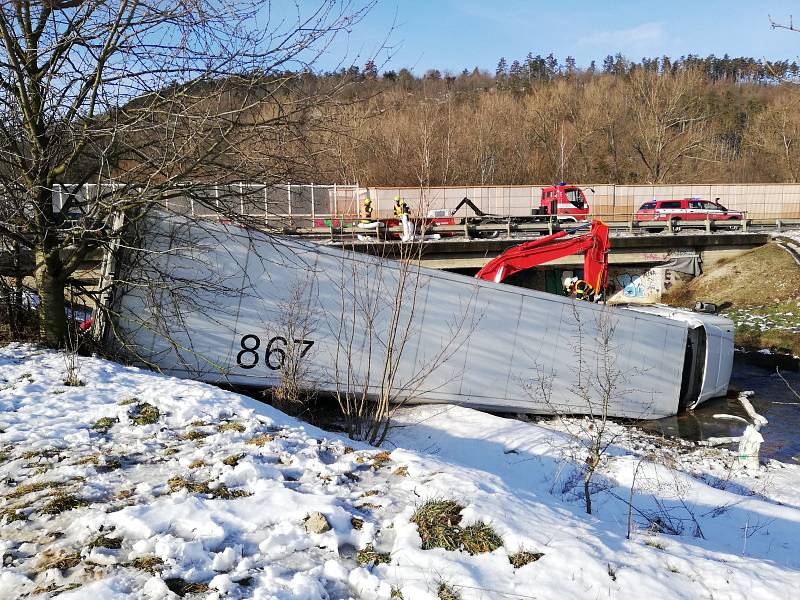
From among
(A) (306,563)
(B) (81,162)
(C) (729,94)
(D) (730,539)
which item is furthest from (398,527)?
(C) (729,94)

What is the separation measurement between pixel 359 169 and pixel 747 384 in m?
13.2

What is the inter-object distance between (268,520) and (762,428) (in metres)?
12.3

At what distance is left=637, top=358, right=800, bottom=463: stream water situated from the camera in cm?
1134

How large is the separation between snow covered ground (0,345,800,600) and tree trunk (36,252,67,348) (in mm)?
1464

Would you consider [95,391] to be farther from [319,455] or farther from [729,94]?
[729,94]

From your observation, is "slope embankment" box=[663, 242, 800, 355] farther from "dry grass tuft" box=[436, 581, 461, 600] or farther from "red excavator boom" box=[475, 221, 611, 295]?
"dry grass tuft" box=[436, 581, 461, 600]

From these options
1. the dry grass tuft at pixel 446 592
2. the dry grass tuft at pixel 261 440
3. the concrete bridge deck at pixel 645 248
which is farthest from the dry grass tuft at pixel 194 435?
the concrete bridge deck at pixel 645 248

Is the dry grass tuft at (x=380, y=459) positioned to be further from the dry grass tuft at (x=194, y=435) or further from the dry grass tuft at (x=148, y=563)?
the dry grass tuft at (x=148, y=563)

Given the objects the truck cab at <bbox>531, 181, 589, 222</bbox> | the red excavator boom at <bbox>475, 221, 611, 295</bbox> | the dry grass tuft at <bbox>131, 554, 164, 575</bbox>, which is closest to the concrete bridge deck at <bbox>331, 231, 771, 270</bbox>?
the truck cab at <bbox>531, 181, 589, 222</bbox>

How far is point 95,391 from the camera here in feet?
20.2

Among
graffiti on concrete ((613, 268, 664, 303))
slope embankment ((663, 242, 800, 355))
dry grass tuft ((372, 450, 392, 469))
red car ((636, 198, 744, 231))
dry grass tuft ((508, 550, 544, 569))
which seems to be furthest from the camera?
red car ((636, 198, 744, 231))

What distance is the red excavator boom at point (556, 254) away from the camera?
48.5 feet

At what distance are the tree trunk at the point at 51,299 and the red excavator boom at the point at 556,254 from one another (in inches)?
371

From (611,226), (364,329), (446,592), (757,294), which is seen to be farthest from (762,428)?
(611,226)
